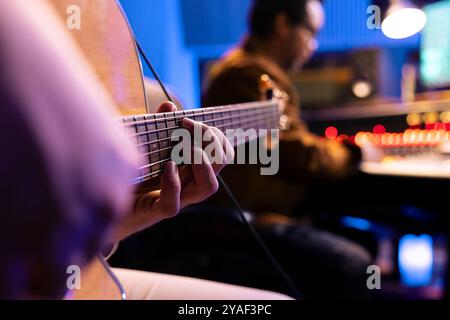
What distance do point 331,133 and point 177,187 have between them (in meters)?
1.75

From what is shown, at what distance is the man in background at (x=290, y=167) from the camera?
153 centimetres

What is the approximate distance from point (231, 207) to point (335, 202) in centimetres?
82

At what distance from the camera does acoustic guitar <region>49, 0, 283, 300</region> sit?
23.2 inches

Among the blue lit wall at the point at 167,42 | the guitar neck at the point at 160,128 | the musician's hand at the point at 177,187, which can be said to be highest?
the blue lit wall at the point at 167,42

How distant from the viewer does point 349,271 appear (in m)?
1.58

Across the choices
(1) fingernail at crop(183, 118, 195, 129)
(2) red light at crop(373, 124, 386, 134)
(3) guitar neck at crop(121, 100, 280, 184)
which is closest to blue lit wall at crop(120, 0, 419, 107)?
(2) red light at crop(373, 124, 386, 134)

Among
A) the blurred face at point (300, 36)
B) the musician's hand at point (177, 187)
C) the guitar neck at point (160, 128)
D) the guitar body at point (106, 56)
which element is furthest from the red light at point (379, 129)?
the guitar body at point (106, 56)

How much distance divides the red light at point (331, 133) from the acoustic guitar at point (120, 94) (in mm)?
1555

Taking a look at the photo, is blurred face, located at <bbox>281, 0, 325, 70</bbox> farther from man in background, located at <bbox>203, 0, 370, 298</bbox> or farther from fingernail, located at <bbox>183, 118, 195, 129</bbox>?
fingernail, located at <bbox>183, 118, 195, 129</bbox>

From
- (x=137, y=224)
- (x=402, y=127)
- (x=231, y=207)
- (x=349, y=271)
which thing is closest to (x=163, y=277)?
(x=137, y=224)

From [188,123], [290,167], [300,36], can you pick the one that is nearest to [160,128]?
[188,123]

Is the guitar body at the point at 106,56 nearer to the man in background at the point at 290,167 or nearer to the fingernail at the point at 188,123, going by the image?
the fingernail at the point at 188,123
